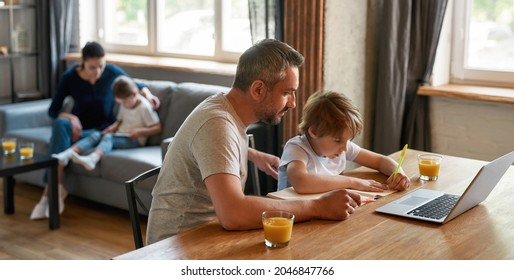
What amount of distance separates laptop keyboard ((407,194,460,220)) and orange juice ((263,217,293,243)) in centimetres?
48

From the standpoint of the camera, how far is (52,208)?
4.22 meters

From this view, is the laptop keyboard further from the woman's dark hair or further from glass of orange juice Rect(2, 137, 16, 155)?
the woman's dark hair

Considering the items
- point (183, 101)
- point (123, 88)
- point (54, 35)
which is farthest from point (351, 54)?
point (54, 35)

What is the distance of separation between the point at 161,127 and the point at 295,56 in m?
2.72

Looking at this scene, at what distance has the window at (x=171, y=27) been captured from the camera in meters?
5.26

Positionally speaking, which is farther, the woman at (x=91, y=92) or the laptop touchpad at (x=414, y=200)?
the woman at (x=91, y=92)

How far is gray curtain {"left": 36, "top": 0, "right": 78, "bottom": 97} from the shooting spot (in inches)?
230

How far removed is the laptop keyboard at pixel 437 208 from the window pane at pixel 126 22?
159 inches

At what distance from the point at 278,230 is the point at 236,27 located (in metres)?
3.62

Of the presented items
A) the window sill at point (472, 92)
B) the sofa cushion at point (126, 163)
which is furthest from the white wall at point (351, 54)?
the sofa cushion at point (126, 163)

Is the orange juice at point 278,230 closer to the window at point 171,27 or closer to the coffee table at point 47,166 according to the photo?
the coffee table at point 47,166

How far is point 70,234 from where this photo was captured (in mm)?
4156
